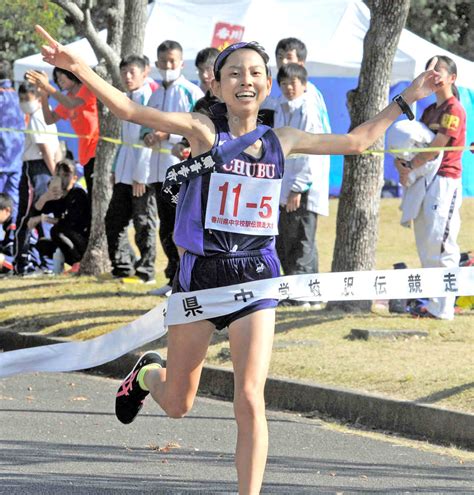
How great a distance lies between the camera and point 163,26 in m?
Answer: 25.3

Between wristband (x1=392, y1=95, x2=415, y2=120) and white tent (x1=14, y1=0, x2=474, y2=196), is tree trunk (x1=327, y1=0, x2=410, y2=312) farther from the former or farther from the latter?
white tent (x1=14, y1=0, x2=474, y2=196)

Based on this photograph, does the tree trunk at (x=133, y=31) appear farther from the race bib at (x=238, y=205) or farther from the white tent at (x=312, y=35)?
the race bib at (x=238, y=205)

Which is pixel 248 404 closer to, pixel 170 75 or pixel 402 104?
pixel 402 104

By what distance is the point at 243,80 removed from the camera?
5602 mm

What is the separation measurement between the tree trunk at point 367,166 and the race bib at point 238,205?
5785 mm

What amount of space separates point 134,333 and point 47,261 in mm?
9066

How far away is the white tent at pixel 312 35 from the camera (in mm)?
23391

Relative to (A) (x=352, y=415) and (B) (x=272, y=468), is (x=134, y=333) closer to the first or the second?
(B) (x=272, y=468)

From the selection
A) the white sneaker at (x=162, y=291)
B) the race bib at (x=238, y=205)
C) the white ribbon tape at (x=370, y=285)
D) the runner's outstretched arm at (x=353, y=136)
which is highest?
the runner's outstretched arm at (x=353, y=136)

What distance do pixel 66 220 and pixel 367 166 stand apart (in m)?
4.87

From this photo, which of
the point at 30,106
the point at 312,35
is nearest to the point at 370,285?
the point at 30,106

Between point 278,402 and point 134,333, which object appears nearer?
point 134,333

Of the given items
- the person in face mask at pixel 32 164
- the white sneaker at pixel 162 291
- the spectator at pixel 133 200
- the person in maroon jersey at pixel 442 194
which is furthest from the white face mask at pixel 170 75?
the person in face mask at pixel 32 164

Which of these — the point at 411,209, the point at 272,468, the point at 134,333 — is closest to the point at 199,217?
the point at 134,333
